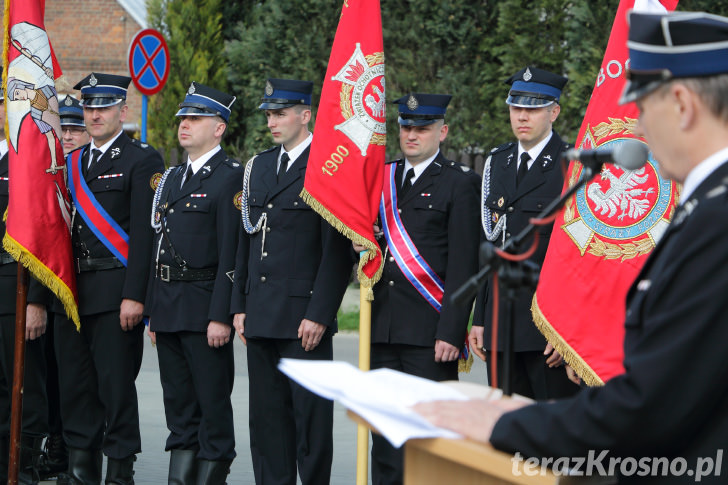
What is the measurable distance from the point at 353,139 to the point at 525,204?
902 mm

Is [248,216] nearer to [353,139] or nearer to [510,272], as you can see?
[353,139]

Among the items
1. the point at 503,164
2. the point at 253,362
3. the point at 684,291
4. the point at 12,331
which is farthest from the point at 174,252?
the point at 684,291

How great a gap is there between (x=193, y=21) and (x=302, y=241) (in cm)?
1293

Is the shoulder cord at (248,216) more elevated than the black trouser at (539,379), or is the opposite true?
the shoulder cord at (248,216)

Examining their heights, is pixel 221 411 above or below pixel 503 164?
below

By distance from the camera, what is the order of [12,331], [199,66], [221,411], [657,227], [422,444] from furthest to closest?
[199,66]
[12,331]
[221,411]
[657,227]
[422,444]

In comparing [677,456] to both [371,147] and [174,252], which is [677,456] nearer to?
[371,147]

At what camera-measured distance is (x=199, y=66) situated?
1705 cm

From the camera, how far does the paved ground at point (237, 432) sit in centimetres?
614

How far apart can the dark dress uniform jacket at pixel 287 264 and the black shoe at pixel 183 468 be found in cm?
80

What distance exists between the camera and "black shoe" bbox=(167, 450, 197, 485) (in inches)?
214

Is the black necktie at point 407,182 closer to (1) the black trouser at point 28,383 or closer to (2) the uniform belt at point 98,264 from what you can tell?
(2) the uniform belt at point 98,264

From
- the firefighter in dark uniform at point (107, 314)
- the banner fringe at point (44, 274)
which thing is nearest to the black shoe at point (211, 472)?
the firefighter in dark uniform at point (107, 314)

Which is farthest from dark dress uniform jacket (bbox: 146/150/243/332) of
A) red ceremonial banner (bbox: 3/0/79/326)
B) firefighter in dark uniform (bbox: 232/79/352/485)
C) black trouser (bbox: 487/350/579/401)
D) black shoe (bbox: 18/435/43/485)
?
black trouser (bbox: 487/350/579/401)
